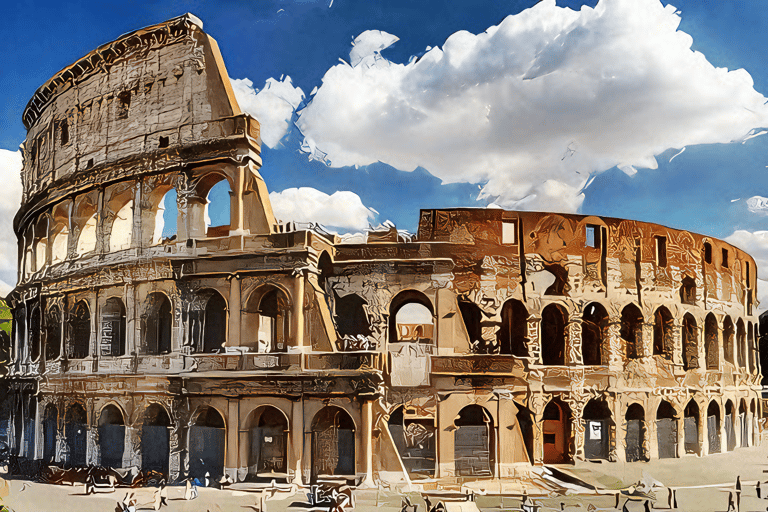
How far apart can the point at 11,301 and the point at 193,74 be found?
538 inches

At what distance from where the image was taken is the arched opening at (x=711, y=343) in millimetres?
27125

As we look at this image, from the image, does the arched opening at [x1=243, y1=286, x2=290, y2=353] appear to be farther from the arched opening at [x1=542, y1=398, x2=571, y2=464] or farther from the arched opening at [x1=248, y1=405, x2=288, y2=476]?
the arched opening at [x1=542, y1=398, x2=571, y2=464]

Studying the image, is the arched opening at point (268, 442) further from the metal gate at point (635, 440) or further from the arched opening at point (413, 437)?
the metal gate at point (635, 440)

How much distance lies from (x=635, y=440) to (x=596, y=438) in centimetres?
165

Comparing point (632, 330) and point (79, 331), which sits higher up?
point (79, 331)

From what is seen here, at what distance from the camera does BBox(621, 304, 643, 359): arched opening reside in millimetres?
24438

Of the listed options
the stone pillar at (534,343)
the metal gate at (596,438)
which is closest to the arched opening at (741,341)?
the metal gate at (596,438)

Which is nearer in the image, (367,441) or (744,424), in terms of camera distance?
(367,441)

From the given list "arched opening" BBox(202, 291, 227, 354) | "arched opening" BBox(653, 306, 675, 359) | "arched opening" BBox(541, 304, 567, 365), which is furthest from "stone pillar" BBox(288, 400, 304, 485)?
"arched opening" BBox(653, 306, 675, 359)

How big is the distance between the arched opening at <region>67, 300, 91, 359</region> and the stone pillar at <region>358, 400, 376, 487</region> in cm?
1143

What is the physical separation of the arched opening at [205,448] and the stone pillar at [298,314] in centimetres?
372

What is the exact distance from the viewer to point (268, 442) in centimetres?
2067

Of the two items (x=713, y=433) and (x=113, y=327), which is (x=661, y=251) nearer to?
(x=713, y=433)

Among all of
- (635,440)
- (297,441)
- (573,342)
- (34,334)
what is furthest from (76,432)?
(635,440)
